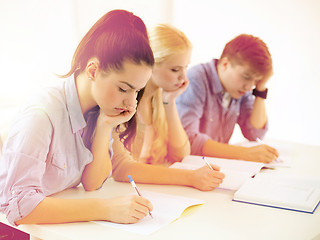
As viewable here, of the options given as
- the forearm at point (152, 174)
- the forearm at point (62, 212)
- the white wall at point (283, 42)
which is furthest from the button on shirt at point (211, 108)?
the white wall at point (283, 42)

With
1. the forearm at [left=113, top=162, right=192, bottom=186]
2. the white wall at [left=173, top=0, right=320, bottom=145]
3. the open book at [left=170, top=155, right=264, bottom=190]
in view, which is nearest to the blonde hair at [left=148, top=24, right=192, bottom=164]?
the open book at [left=170, top=155, right=264, bottom=190]

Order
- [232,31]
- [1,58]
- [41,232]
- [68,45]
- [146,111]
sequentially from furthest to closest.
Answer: [232,31] < [68,45] < [146,111] < [1,58] < [41,232]

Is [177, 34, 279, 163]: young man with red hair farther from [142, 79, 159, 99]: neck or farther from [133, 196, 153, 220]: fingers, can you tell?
[133, 196, 153, 220]: fingers

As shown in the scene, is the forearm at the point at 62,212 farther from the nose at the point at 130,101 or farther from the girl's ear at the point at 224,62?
the girl's ear at the point at 224,62

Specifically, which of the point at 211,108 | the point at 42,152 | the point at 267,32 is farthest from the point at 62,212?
the point at 267,32

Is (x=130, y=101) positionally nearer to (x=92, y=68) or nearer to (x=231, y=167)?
(x=92, y=68)

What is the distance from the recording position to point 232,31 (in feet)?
10.7

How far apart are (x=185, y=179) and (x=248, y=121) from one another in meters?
0.94

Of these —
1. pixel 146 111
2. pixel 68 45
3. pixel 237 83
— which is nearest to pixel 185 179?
pixel 146 111

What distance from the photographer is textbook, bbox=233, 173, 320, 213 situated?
112cm

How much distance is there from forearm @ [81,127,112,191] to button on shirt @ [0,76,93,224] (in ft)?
0.09

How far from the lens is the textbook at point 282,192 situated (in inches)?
44.0

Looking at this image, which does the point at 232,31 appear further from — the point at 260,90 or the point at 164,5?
the point at 260,90

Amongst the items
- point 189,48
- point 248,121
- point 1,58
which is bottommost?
point 248,121
